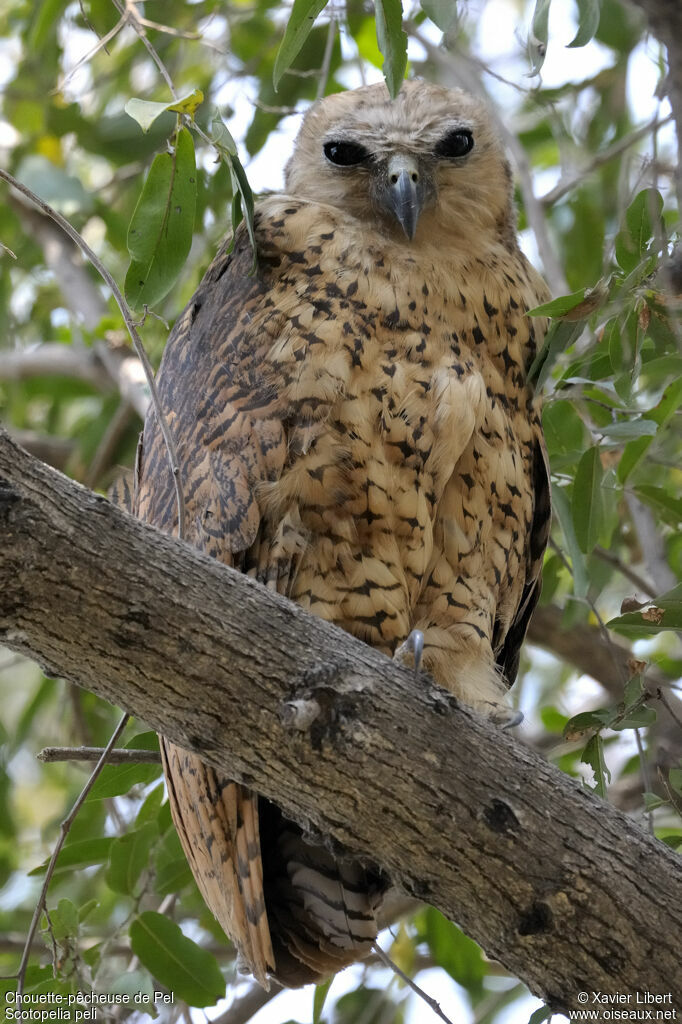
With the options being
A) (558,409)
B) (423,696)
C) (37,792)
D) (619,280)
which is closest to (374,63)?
(558,409)

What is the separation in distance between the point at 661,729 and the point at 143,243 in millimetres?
2088

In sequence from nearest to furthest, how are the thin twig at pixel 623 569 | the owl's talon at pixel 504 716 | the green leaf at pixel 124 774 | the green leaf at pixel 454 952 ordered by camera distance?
the owl's talon at pixel 504 716 → the green leaf at pixel 124 774 → the green leaf at pixel 454 952 → the thin twig at pixel 623 569

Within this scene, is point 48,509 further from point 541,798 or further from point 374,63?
point 374,63

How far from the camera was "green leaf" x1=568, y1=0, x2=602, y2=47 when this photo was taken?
2189 mm

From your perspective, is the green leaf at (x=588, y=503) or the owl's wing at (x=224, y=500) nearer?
the owl's wing at (x=224, y=500)

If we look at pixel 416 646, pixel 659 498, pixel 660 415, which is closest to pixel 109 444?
pixel 659 498

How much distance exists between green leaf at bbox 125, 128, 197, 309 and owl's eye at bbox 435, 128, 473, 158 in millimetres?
867

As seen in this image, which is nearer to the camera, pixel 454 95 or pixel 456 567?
pixel 456 567

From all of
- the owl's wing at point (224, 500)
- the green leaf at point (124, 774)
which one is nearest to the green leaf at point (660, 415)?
the owl's wing at point (224, 500)

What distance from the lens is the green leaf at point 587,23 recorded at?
219cm

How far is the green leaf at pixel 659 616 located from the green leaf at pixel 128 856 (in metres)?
1.18

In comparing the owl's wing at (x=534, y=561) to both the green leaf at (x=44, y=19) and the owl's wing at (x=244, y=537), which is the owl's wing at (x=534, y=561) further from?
the green leaf at (x=44, y=19)

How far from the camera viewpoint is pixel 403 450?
2363 mm

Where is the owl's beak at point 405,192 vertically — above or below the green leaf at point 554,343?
above
